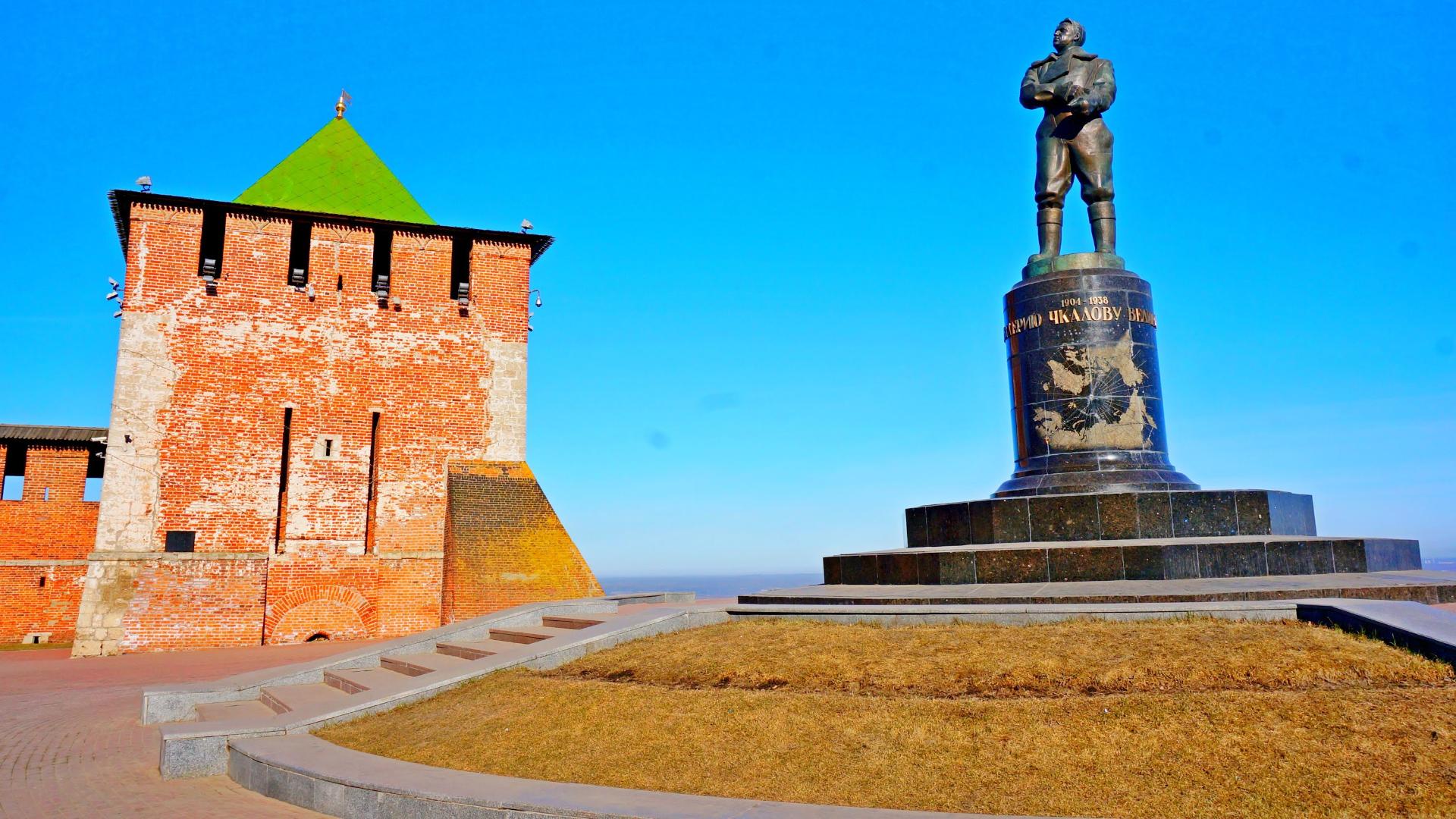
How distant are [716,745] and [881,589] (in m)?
4.16

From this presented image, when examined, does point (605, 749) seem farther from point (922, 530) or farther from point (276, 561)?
point (276, 561)

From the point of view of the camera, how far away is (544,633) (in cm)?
967

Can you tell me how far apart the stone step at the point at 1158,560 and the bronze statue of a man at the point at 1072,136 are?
4.53m

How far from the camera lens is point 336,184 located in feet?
62.1

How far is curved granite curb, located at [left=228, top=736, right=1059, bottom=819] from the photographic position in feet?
13.6

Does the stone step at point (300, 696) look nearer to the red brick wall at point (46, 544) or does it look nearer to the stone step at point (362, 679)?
the stone step at point (362, 679)

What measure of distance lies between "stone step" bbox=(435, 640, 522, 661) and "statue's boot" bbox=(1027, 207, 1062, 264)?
809 centimetres

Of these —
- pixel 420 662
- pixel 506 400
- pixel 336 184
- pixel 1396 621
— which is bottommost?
pixel 420 662

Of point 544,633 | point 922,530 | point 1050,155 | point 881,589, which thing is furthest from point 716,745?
point 1050,155

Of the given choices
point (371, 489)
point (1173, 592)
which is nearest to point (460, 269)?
point (371, 489)

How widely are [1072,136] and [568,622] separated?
8.88 meters

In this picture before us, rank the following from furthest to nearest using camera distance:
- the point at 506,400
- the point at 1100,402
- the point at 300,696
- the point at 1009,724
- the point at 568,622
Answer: the point at 506,400, the point at 1100,402, the point at 568,622, the point at 300,696, the point at 1009,724

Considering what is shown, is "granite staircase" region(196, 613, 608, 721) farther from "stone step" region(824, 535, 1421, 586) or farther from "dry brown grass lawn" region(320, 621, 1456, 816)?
"stone step" region(824, 535, 1421, 586)

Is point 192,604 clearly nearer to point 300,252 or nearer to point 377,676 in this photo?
point 300,252
